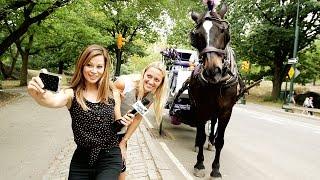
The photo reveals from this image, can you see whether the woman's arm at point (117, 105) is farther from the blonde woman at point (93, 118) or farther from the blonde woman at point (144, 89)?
the blonde woman at point (144, 89)

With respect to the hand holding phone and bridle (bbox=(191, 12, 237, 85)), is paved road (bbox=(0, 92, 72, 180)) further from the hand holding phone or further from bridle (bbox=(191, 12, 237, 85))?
the hand holding phone

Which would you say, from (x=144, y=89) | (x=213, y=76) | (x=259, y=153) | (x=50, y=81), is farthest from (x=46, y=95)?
(x=259, y=153)

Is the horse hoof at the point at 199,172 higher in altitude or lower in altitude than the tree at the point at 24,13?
lower

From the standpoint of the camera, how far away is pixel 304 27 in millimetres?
41969

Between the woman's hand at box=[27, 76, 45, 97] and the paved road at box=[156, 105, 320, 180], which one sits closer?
the woman's hand at box=[27, 76, 45, 97]

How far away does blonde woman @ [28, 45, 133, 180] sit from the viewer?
3633mm

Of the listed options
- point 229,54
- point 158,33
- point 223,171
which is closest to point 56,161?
point 223,171

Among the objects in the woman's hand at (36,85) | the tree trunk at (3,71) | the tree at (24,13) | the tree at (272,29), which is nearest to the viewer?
the woman's hand at (36,85)

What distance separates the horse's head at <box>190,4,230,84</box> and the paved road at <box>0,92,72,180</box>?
3.17 metres

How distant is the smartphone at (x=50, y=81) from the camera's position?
315cm

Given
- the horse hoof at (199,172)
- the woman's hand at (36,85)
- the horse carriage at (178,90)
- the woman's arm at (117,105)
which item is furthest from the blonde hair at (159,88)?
the horse carriage at (178,90)

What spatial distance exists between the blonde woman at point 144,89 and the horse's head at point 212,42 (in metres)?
2.68

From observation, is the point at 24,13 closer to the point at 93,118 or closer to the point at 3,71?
the point at 93,118

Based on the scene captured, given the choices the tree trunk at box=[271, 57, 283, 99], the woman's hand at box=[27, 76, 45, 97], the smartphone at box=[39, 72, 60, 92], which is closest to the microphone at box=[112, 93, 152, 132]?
the smartphone at box=[39, 72, 60, 92]
